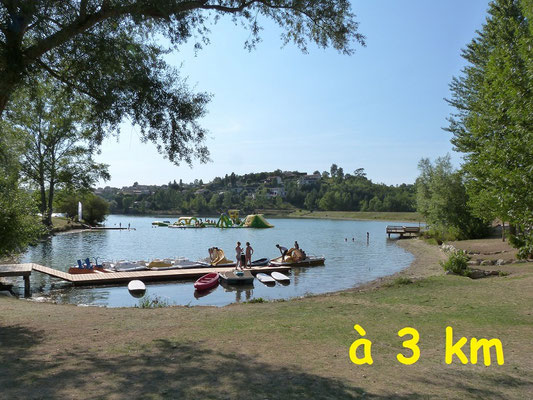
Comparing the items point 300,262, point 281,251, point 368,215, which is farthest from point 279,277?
point 368,215

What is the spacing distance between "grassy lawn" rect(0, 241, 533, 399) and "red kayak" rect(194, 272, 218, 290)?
863 centimetres

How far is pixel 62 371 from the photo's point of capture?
20.1 feet

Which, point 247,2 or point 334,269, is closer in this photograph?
point 247,2

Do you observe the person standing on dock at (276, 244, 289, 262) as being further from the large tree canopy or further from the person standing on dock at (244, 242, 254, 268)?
the large tree canopy

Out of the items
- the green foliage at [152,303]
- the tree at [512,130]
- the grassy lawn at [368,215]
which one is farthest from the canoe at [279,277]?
the grassy lawn at [368,215]

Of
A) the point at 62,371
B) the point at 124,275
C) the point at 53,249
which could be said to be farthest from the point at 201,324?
the point at 53,249

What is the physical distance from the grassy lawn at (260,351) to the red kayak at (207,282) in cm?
863

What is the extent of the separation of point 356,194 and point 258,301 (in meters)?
161

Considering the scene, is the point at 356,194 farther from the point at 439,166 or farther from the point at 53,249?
the point at 53,249

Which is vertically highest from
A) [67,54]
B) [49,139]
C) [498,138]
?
[49,139]

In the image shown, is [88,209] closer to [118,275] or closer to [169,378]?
[118,275]

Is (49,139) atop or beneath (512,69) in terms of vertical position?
atop

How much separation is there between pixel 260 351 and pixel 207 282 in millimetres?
14908

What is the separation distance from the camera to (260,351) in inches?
303
